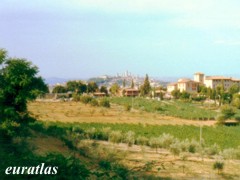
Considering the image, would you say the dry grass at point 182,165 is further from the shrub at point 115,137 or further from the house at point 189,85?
the house at point 189,85

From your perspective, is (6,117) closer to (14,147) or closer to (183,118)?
(14,147)

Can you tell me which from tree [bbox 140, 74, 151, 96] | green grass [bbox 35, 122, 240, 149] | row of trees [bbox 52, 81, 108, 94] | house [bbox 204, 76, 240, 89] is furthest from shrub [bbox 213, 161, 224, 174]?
house [bbox 204, 76, 240, 89]

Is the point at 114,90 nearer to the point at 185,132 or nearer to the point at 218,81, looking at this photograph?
the point at 218,81

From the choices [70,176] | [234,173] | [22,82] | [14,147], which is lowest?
[234,173]

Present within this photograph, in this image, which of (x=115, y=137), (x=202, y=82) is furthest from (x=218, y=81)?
(x=115, y=137)

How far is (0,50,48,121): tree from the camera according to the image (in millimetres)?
12953

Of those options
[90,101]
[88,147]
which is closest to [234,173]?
[88,147]

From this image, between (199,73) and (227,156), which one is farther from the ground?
(199,73)

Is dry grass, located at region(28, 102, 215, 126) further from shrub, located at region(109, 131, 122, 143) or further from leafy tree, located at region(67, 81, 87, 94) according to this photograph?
leafy tree, located at region(67, 81, 87, 94)

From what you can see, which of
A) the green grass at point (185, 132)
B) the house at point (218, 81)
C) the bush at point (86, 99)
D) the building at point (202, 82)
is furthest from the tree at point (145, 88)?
the green grass at point (185, 132)

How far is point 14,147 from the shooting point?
11.0 m

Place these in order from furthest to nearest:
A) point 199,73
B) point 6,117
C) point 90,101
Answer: point 199,73 < point 90,101 < point 6,117

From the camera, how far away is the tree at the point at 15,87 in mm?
12953

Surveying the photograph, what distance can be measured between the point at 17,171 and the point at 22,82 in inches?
376
